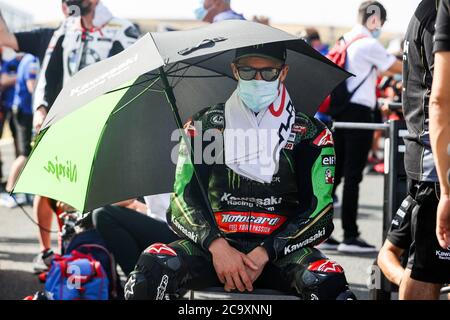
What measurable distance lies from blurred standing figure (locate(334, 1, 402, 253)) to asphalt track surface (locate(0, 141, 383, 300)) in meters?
0.33

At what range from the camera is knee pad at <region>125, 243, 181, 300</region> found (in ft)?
12.3

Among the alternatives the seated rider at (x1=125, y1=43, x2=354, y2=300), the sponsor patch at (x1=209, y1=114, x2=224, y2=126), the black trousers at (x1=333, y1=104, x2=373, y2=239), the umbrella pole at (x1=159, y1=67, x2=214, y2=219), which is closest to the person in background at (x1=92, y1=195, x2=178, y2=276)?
the seated rider at (x1=125, y1=43, x2=354, y2=300)

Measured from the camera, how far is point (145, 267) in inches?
149

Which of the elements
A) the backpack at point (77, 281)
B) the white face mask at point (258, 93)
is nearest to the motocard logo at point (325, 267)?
the white face mask at point (258, 93)

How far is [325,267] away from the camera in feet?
12.4

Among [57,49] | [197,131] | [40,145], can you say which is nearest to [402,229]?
[197,131]

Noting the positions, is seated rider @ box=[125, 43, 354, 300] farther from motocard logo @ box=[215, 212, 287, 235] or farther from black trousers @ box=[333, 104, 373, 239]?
black trousers @ box=[333, 104, 373, 239]

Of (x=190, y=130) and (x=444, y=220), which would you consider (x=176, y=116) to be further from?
(x=444, y=220)

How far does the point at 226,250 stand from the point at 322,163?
0.63 meters

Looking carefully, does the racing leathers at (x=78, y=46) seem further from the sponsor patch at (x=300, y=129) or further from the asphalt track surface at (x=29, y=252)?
the sponsor patch at (x=300, y=129)

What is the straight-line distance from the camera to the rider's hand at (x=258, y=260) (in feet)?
12.6

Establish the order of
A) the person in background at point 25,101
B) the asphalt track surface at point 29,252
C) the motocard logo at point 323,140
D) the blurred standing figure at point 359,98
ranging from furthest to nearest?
the person in background at point 25,101
the blurred standing figure at point 359,98
the asphalt track surface at point 29,252
the motocard logo at point 323,140

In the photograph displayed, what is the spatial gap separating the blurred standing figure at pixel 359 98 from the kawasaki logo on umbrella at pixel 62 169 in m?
3.55

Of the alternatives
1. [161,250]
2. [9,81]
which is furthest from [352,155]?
[9,81]
